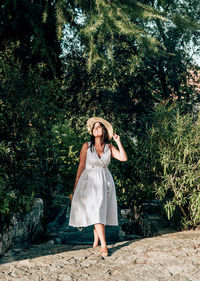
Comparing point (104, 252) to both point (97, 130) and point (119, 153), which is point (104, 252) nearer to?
point (119, 153)

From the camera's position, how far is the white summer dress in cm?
447

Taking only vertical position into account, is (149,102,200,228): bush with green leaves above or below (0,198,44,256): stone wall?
above

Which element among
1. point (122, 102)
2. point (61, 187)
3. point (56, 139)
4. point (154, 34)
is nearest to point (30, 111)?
point (56, 139)

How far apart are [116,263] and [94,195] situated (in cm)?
90

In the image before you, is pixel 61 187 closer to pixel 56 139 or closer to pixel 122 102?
pixel 56 139

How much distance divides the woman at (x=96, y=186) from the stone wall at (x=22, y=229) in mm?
880

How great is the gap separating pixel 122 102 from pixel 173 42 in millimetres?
2056

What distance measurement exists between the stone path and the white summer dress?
41cm

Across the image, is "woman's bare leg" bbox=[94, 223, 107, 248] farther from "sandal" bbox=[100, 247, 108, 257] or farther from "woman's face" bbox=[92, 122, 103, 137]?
"woman's face" bbox=[92, 122, 103, 137]

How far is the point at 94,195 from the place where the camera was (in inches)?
177

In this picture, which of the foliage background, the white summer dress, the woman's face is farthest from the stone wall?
the woman's face

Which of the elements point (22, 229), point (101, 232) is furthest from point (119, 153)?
point (22, 229)

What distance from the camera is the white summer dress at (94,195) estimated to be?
4.47 meters

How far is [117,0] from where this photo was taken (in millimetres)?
5234
